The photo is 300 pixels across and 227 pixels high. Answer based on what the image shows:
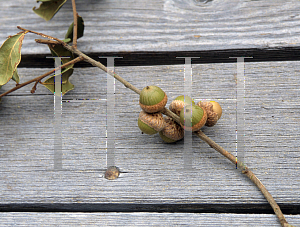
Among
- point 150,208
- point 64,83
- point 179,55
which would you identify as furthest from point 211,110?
point 64,83

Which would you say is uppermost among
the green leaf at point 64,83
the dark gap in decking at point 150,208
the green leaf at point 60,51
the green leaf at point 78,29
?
the green leaf at point 78,29

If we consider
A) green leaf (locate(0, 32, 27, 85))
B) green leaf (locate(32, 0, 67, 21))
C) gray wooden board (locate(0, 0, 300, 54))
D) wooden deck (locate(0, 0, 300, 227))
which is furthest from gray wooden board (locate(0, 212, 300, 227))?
green leaf (locate(32, 0, 67, 21))

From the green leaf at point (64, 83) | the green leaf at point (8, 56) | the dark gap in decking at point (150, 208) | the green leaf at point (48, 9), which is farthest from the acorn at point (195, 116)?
the green leaf at point (48, 9)

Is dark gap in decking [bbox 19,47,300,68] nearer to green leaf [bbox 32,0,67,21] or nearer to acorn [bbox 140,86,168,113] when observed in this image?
green leaf [bbox 32,0,67,21]

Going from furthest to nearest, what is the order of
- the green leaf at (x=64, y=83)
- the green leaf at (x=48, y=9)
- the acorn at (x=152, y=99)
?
the green leaf at (x=48, y=9) < the green leaf at (x=64, y=83) < the acorn at (x=152, y=99)

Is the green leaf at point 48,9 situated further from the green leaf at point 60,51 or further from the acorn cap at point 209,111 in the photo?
the acorn cap at point 209,111

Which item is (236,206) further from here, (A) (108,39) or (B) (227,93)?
(A) (108,39)

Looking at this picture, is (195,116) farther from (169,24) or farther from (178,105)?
(169,24)
